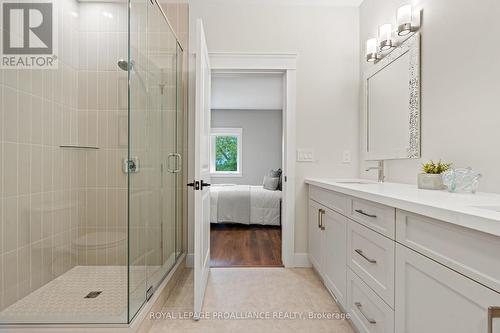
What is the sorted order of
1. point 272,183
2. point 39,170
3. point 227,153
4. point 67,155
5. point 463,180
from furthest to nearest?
point 227,153 → point 272,183 → point 67,155 → point 39,170 → point 463,180

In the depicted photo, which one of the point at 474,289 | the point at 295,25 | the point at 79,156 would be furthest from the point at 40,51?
the point at 474,289

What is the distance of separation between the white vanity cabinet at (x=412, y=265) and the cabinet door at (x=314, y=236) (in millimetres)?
390

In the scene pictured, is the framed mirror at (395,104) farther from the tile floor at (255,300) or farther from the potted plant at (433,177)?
the tile floor at (255,300)

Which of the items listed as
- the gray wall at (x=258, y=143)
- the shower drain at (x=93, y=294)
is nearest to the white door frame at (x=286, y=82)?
the shower drain at (x=93, y=294)

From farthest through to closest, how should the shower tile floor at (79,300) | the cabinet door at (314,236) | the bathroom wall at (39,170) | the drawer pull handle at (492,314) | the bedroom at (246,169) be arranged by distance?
the bedroom at (246,169) → the cabinet door at (314,236) → the bathroom wall at (39,170) → the shower tile floor at (79,300) → the drawer pull handle at (492,314)

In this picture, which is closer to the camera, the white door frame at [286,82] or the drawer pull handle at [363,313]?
the drawer pull handle at [363,313]

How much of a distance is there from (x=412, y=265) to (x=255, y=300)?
1.35 metres

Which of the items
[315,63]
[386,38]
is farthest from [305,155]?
[386,38]

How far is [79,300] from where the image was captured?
6.02ft

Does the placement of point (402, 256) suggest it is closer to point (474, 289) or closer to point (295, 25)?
point (474, 289)

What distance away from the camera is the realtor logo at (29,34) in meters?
1.86

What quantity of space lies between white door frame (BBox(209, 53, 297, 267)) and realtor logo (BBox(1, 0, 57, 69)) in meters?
1.35

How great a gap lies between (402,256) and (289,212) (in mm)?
1754

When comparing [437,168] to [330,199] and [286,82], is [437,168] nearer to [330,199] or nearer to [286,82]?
[330,199]
